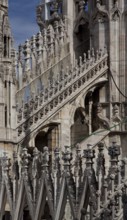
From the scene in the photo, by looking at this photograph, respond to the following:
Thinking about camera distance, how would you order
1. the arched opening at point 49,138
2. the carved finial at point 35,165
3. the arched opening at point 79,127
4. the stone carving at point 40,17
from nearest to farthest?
Answer: the carved finial at point 35,165 < the arched opening at point 49,138 < the arched opening at point 79,127 < the stone carving at point 40,17

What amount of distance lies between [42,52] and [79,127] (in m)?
3.53

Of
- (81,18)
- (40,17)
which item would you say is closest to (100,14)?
Result: (81,18)

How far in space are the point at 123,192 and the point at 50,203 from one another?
15.3 ft

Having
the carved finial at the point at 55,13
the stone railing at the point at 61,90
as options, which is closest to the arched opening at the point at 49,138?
the stone railing at the point at 61,90

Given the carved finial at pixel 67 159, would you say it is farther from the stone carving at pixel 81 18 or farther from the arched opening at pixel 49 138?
the stone carving at pixel 81 18

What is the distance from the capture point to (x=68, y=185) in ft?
83.5

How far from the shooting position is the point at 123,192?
22.0 metres

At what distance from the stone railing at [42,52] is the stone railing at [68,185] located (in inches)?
338

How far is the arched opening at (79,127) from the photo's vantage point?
37.2m

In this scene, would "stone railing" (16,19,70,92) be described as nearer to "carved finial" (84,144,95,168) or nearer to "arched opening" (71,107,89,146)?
"arched opening" (71,107,89,146)

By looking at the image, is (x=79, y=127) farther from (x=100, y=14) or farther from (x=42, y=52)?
(x=100, y=14)

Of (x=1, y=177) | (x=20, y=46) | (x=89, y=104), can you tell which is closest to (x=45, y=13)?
(x=20, y=46)

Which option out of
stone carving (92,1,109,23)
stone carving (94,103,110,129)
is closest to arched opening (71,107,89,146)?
stone carving (94,103,110,129)

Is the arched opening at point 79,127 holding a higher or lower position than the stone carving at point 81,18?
lower
